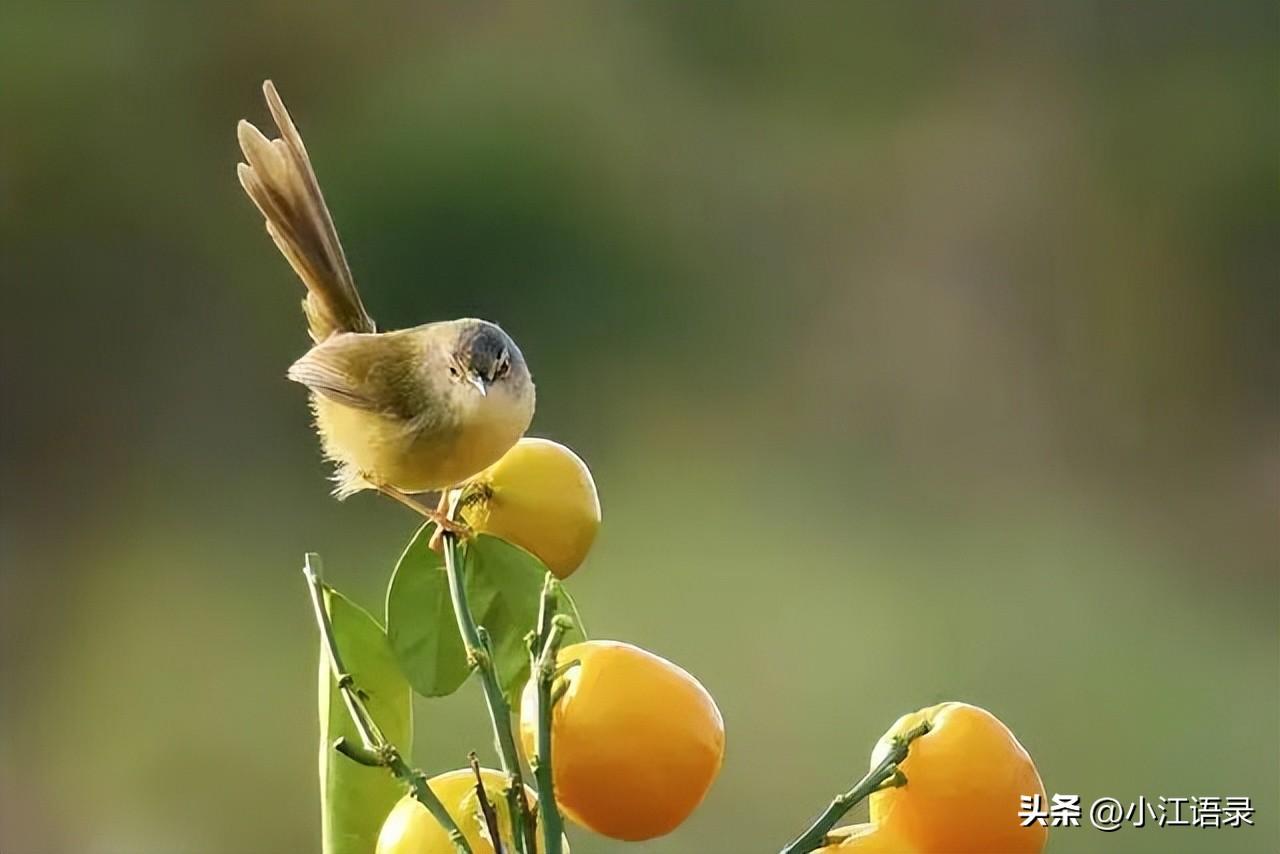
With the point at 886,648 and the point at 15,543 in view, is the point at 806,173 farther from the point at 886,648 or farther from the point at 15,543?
the point at 15,543

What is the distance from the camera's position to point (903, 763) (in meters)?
0.30

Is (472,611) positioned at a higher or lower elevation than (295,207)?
lower

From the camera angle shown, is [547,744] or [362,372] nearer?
[547,744]

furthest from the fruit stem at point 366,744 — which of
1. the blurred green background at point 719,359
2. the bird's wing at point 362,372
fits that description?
the blurred green background at point 719,359

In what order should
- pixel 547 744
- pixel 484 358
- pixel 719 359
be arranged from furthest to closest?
1. pixel 719 359
2. pixel 484 358
3. pixel 547 744

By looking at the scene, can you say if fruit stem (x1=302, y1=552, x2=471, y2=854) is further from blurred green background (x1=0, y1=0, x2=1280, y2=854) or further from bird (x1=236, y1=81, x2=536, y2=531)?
blurred green background (x1=0, y1=0, x2=1280, y2=854)

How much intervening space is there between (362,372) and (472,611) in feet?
0.51

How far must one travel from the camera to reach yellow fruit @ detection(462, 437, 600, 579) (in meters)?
0.35

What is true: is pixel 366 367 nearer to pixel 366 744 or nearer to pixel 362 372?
pixel 362 372

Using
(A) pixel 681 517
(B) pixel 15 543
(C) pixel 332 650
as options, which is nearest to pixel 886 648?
(A) pixel 681 517

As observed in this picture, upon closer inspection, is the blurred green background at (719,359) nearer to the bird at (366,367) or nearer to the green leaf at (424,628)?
the bird at (366,367)

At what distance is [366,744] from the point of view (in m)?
0.30

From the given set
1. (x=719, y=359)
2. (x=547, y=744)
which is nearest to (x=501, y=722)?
(x=547, y=744)

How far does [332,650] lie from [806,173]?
2.81 ft
